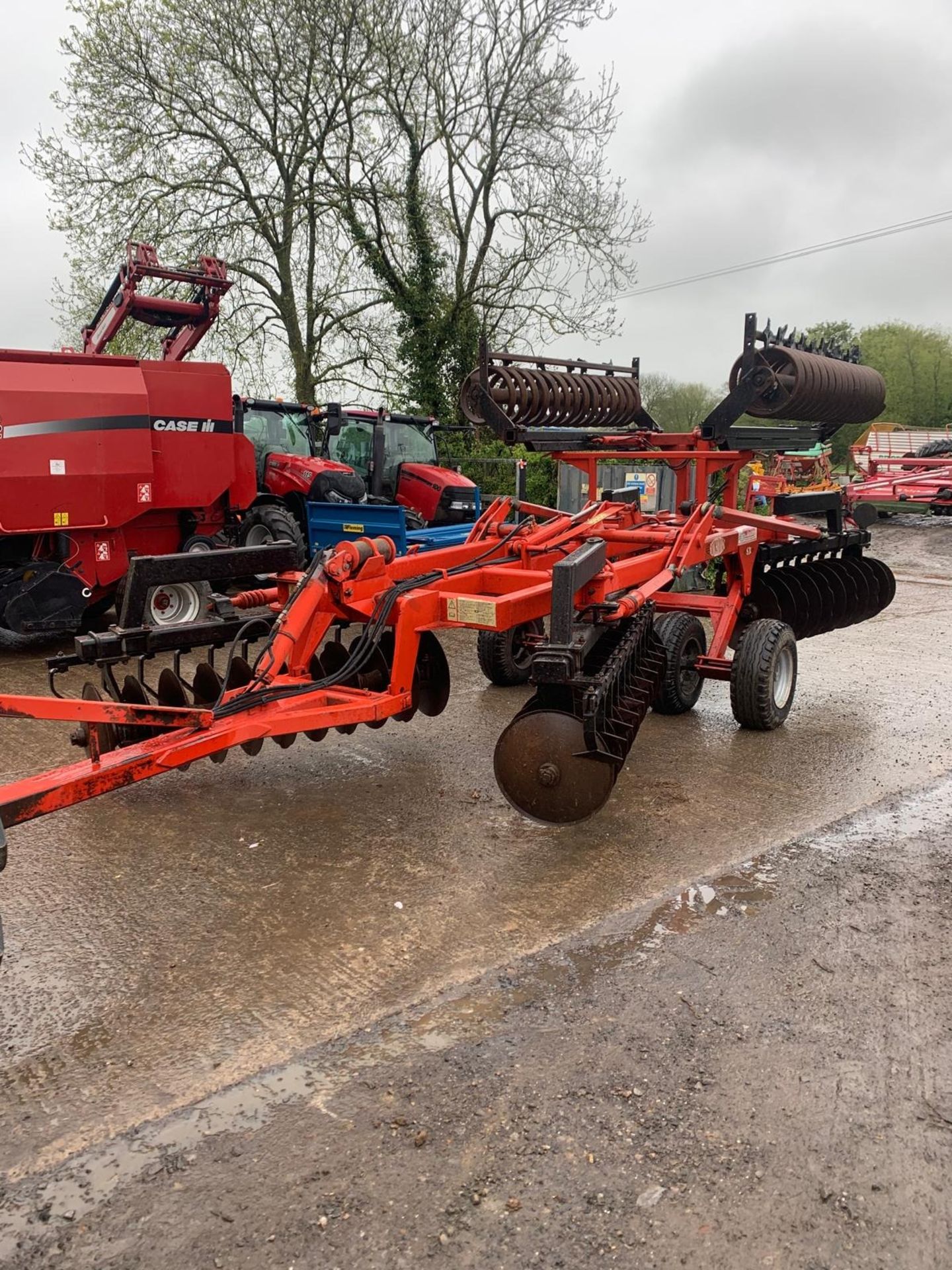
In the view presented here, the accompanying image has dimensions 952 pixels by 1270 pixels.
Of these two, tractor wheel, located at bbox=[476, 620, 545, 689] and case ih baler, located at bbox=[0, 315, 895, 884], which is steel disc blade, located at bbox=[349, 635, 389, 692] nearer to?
case ih baler, located at bbox=[0, 315, 895, 884]

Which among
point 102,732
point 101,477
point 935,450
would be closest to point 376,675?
point 102,732

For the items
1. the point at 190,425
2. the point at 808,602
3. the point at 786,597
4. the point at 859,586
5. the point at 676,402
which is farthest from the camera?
the point at 676,402

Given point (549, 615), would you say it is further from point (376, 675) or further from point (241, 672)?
point (241, 672)

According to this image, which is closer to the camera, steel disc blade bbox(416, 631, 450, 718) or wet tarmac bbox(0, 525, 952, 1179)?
wet tarmac bbox(0, 525, 952, 1179)

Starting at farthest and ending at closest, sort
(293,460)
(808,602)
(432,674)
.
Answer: (293,460)
(808,602)
(432,674)

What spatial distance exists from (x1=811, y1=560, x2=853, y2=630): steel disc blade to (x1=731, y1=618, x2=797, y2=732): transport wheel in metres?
1.49

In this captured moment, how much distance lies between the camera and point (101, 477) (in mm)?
7934

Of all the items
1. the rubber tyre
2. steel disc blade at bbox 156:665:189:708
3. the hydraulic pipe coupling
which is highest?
the rubber tyre

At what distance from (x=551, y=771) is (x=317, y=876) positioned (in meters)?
1.02

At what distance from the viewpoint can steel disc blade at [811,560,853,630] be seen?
7527 millimetres

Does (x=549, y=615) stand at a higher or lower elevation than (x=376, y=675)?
higher

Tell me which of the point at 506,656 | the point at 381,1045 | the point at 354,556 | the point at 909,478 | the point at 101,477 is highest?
the point at 101,477

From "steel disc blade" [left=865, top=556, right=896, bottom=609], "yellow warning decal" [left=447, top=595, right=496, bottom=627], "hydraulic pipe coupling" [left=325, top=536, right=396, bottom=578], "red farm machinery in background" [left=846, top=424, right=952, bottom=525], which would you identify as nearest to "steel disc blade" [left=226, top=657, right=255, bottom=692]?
"hydraulic pipe coupling" [left=325, top=536, right=396, bottom=578]

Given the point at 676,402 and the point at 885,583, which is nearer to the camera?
the point at 885,583
